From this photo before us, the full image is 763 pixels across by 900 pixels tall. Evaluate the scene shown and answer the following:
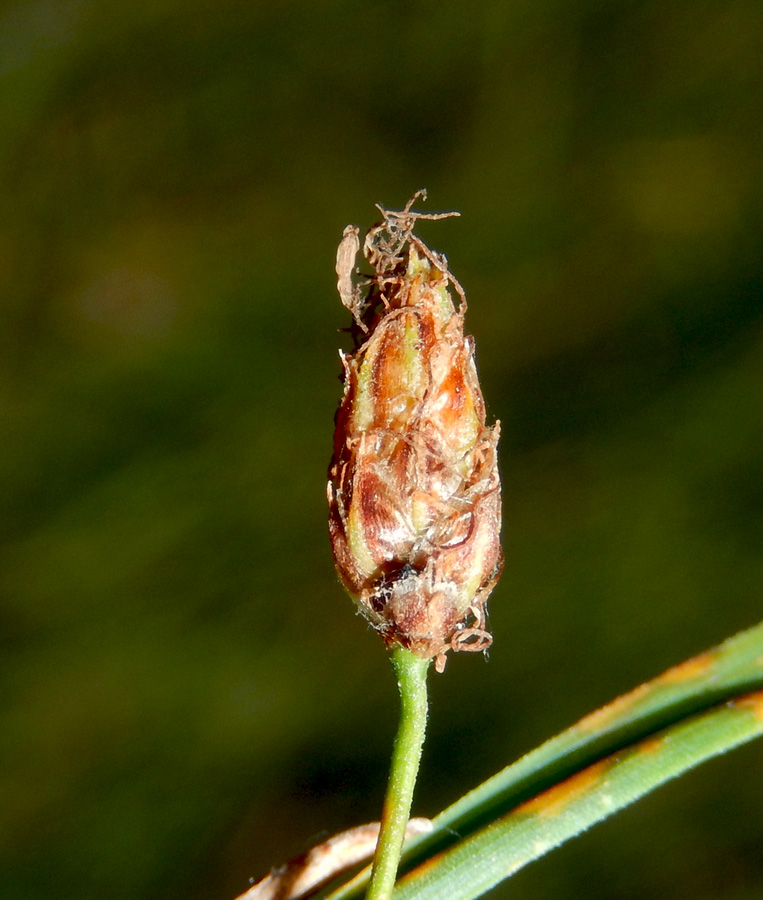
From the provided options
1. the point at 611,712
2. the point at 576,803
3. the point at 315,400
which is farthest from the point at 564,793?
the point at 315,400

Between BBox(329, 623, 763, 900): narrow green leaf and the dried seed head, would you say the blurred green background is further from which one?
the dried seed head

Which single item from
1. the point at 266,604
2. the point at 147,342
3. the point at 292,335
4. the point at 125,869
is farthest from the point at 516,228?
the point at 125,869

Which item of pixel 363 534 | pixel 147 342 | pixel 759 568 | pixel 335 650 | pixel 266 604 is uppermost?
pixel 147 342

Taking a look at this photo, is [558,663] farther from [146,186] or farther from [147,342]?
[146,186]

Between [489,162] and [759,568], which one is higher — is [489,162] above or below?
above

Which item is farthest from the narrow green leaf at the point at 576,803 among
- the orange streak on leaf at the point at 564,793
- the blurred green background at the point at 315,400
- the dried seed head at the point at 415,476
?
the blurred green background at the point at 315,400
